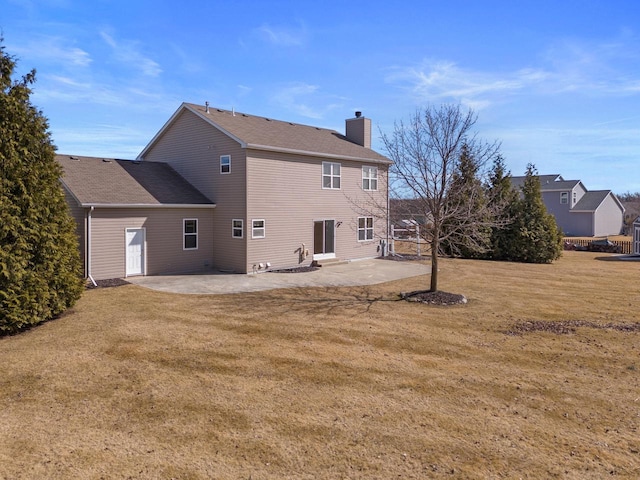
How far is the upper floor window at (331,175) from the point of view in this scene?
22.8 m

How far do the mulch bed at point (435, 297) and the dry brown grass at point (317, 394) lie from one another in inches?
37.6

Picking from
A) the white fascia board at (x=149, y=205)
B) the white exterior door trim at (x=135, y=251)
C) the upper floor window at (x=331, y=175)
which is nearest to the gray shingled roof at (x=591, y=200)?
the upper floor window at (x=331, y=175)

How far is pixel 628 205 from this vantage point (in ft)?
220

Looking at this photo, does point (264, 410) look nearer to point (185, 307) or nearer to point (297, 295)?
point (185, 307)

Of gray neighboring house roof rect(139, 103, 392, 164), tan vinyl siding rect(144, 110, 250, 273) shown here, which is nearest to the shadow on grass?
gray neighboring house roof rect(139, 103, 392, 164)

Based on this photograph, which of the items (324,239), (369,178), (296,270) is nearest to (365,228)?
(369,178)

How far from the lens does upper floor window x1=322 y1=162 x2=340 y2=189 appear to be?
74.9 feet

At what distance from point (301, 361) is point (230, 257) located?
11954 millimetres

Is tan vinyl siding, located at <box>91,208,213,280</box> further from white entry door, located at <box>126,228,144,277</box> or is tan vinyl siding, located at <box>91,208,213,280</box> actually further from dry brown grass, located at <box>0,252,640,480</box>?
dry brown grass, located at <box>0,252,640,480</box>

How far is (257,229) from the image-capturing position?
19.5 metres

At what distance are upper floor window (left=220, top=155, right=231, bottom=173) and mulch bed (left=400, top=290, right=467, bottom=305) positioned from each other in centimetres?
979

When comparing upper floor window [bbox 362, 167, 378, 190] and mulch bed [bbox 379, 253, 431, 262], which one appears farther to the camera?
mulch bed [bbox 379, 253, 431, 262]

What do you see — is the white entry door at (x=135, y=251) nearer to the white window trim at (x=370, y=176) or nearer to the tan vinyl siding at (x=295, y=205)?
the tan vinyl siding at (x=295, y=205)

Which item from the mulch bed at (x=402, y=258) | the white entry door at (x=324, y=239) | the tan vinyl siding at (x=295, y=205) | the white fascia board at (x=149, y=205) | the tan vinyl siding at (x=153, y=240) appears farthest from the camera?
the mulch bed at (x=402, y=258)
